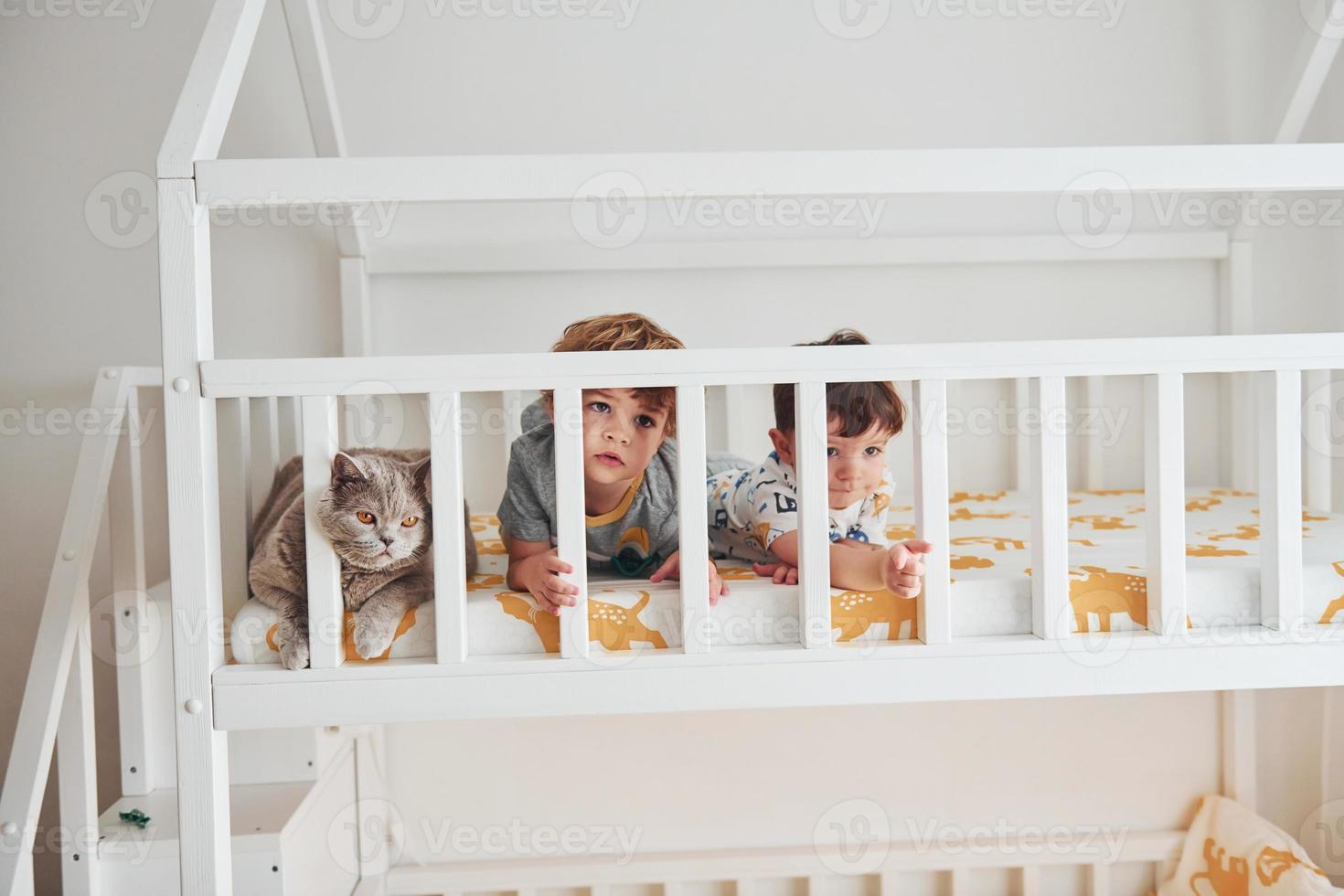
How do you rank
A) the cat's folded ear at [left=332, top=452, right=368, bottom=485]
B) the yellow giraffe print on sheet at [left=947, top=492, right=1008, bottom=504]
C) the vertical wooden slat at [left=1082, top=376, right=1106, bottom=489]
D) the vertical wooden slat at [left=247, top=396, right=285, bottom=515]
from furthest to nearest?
1. the vertical wooden slat at [left=1082, top=376, right=1106, bottom=489]
2. the yellow giraffe print on sheet at [left=947, top=492, right=1008, bottom=504]
3. the vertical wooden slat at [left=247, top=396, right=285, bottom=515]
4. the cat's folded ear at [left=332, top=452, right=368, bottom=485]

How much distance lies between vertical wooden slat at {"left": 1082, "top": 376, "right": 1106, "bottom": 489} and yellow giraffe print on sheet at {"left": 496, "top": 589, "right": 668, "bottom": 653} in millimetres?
1133

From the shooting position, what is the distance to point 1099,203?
173cm

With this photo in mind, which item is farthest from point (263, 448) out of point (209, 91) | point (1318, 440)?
point (1318, 440)

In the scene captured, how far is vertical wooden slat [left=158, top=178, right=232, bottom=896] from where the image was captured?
2.83ft

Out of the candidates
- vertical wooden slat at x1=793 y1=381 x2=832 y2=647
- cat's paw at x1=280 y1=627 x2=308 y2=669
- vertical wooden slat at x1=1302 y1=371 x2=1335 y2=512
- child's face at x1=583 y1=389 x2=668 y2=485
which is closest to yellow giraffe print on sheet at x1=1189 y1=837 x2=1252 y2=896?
vertical wooden slat at x1=1302 y1=371 x2=1335 y2=512

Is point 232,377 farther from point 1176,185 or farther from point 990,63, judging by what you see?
point 990,63

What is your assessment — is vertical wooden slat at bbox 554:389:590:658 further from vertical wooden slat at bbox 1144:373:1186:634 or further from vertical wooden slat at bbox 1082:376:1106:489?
vertical wooden slat at bbox 1082:376:1106:489

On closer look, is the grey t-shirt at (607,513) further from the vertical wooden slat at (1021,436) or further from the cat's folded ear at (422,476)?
the vertical wooden slat at (1021,436)

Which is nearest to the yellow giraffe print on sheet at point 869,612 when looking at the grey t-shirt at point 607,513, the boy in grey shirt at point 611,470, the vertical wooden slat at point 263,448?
the boy in grey shirt at point 611,470

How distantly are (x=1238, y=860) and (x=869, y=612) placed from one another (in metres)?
1.08

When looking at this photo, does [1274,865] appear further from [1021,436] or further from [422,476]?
[422,476]

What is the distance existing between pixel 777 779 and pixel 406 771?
2.18 feet

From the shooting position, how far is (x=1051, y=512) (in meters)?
0.90

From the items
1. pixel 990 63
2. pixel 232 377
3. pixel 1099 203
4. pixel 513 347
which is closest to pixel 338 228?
pixel 513 347
